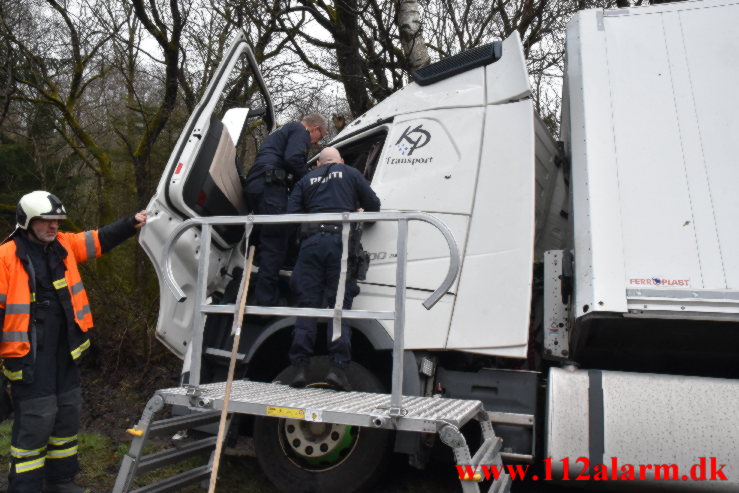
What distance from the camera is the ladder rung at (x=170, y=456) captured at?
9.95 feet

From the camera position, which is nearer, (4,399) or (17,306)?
(17,306)

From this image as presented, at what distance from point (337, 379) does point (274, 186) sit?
5.16 ft

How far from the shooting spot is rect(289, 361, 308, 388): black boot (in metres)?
3.46

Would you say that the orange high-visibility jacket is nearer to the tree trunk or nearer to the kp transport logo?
the kp transport logo

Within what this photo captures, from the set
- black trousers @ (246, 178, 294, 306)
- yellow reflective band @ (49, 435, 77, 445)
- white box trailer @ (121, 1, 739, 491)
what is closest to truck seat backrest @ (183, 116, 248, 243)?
white box trailer @ (121, 1, 739, 491)

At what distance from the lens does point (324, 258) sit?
3.54 m

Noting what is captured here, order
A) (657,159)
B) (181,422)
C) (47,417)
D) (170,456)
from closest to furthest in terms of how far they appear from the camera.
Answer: (657,159) → (170,456) → (181,422) → (47,417)

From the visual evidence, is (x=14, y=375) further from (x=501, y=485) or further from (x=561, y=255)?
(x=561, y=255)

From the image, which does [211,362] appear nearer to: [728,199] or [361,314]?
[361,314]

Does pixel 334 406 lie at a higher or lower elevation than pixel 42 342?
lower

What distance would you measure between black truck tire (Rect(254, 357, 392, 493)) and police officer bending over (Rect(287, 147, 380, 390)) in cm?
18

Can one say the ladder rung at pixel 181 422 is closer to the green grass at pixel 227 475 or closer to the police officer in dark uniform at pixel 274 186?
the green grass at pixel 227 475

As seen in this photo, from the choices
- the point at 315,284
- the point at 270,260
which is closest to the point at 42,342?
the point at 270,260

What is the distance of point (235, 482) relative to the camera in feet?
13.3
